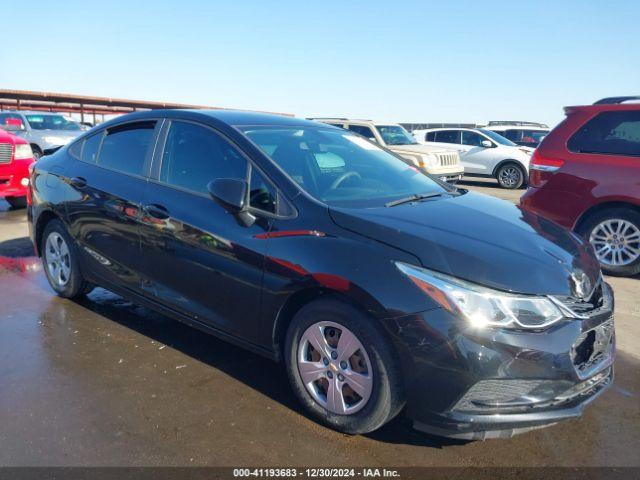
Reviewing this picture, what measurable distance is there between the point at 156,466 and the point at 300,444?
2.29ft

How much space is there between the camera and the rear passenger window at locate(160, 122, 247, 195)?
349 centimetres

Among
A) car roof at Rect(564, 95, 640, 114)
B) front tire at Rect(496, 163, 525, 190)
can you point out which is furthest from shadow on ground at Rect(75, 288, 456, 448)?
front tire at Rect(496, 163, 525, 190)

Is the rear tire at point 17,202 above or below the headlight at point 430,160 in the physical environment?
below

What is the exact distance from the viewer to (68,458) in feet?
8.66

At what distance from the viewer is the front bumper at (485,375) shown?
247 cm

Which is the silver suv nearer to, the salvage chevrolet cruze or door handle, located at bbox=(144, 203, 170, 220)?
the salvage chevrolet cruze

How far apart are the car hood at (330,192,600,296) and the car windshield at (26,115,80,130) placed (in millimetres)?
13307

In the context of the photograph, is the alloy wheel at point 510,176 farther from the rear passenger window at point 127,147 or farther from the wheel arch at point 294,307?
the wheel arch at point 294,307

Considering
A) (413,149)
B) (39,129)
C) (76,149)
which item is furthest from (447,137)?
(76,149)

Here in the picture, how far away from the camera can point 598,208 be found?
20.0 ft

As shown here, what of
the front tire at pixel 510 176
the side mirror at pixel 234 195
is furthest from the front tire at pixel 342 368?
the front tire at pixel 510 176

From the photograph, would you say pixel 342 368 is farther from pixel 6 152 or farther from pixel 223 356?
pixel 6 152

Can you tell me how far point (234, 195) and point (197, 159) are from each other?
71 centimetres

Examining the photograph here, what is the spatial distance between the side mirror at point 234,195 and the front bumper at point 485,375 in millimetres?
1131
